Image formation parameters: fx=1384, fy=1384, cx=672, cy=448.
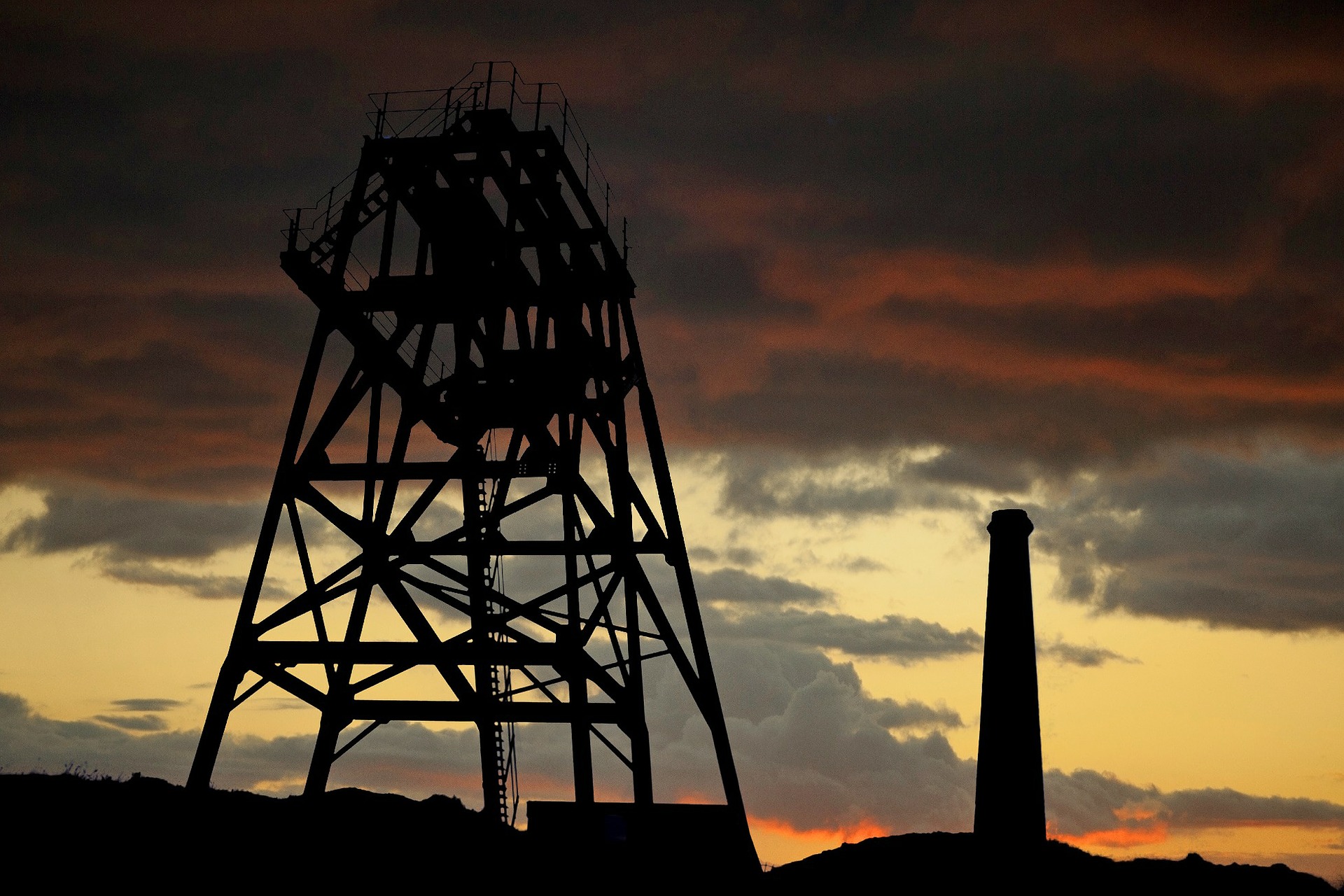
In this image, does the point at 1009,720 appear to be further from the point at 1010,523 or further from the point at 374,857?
the point at 374,857

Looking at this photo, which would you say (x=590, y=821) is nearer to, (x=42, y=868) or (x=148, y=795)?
(x=148, y=795)

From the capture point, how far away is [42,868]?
50.5 ft

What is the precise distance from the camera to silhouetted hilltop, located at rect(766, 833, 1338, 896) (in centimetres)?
1691

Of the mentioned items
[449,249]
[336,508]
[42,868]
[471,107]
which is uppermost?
[471,107]

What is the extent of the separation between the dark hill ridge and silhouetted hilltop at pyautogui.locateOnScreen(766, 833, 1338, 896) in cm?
2

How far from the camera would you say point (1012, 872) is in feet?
55.4

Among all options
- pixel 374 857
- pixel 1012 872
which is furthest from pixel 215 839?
pixel 1012 872

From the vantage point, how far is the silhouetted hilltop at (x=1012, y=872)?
16906 millimetres

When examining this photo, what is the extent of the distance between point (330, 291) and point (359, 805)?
7.93m

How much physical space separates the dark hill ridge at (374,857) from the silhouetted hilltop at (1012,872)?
2cm

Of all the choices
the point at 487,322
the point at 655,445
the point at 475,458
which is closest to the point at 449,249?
the point at 487,322

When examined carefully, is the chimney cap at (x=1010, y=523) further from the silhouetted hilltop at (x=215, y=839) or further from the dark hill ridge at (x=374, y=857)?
the silhouetted hilltop at (x=215, y=839)

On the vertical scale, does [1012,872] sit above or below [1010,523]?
below

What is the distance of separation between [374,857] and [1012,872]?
7.85 metres
